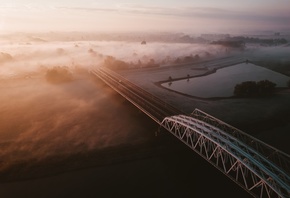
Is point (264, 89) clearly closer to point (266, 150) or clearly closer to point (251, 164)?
point (266, 150)

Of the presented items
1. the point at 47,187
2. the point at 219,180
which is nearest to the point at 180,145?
the point at 219,180

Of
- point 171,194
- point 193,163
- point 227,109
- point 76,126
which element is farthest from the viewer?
point 227,109

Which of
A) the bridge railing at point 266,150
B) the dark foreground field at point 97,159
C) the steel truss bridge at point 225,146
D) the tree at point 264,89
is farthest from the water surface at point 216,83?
the bridge railing at point 266,150

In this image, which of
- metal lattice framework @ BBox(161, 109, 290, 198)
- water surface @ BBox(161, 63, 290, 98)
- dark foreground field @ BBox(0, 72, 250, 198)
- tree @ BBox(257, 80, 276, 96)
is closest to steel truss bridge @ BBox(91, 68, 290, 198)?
metal lattice framework @ BBox(161, 109, 290, 198)

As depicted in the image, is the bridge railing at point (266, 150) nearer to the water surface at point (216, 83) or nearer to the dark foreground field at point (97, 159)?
the dark foreground field at point (97, 159)

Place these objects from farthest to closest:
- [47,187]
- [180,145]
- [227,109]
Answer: [227,109]
[180,145]
[47,187]

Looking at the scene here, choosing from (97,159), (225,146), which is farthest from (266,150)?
(97,159)

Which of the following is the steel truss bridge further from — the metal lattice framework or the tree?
the tree

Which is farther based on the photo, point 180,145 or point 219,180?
point 180,145

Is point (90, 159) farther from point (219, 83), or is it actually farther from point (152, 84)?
point (219, 83)
